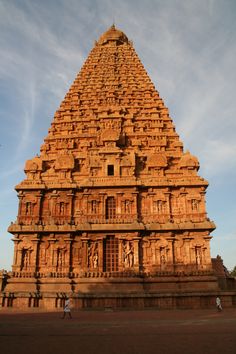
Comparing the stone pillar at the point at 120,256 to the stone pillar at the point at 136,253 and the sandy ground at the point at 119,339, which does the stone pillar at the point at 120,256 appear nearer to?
the stone pillar at the point at 136,253

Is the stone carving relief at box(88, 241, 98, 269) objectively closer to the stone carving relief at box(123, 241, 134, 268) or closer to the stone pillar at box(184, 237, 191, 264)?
the stone carving relief at box(123, 241, 134, 268)

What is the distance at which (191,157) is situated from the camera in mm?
32562

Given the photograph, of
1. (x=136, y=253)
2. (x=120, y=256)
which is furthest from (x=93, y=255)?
(x=136, y=253)

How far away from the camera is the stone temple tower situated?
87.9ft

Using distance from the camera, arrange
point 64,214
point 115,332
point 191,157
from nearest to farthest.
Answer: point 115,332 < point 64,214 < point 191,157

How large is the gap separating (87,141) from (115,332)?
973 inches

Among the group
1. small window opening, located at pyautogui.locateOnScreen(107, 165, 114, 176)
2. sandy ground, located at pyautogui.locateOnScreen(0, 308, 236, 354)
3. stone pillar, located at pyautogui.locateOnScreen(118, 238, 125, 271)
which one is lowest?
sandy ground, located at pyautogui.locateOnScreen(0, 308, 236, 354)

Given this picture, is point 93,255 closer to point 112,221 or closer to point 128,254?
point 128,254

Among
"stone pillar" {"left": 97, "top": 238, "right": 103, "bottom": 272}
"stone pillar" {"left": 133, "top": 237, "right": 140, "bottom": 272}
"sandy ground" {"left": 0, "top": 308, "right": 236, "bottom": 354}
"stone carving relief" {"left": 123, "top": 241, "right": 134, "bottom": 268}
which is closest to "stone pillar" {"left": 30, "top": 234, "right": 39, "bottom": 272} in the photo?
"stone pillar" {"left": 97, "top": 238, "right": 103, "bottom": 272}

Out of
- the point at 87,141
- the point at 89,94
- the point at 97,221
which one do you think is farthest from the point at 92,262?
the point at 89,94

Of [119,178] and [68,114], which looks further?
[68,114]

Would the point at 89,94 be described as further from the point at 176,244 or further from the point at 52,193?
the point at 176,244

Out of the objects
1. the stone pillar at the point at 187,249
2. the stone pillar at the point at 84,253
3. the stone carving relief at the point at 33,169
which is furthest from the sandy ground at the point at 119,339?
the stone carving relief at the point at 33,169

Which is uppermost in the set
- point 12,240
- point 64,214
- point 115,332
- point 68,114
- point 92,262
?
point 68,114
